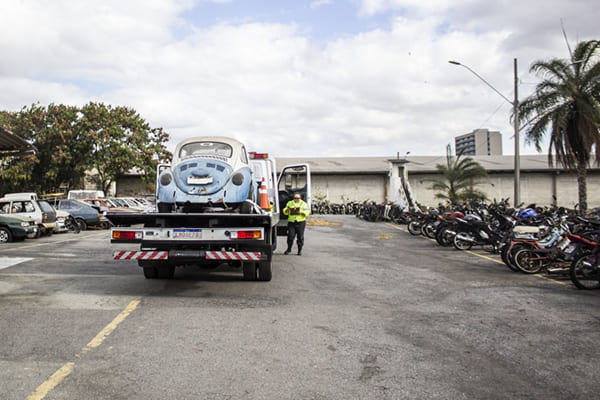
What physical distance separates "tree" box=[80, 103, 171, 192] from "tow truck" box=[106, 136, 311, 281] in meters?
30.2

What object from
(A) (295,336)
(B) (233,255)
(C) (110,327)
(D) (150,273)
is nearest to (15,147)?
(D) (150,273)

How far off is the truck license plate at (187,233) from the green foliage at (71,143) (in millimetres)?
32596

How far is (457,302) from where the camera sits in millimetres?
7551

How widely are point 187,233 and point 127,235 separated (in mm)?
988

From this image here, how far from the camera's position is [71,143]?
37.8 meters

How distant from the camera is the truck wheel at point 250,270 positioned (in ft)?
28.8

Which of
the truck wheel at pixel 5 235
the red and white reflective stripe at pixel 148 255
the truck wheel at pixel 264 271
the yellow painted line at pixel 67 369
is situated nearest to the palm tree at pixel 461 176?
the truck wheel at pixel 5 235

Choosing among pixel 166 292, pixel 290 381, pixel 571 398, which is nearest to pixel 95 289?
pixel 166 292

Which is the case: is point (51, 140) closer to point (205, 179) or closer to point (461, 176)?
point (461, 176)

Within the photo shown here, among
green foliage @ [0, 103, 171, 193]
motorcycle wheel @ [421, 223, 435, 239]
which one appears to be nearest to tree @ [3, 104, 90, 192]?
green foliage @ [0, 103, 171, 193]

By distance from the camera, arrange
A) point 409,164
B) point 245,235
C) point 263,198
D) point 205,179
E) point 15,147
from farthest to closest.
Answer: point 409,164 < point 15,147 < point 263,198 < point 205,179 < point 245,235

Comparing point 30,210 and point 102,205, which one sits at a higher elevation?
point 102,205

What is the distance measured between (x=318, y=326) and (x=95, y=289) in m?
4.09

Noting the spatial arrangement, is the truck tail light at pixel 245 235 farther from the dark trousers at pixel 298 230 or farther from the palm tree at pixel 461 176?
the palm tree at pixel 461 176
